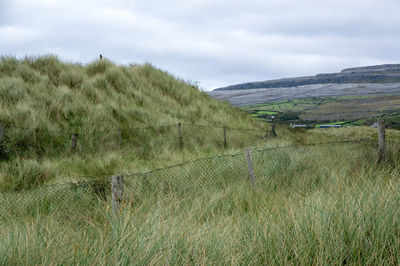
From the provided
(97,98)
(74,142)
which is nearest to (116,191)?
(74,142)

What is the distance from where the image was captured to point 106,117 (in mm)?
12539

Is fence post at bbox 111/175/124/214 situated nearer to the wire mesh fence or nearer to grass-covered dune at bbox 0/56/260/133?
the wire mesh fence

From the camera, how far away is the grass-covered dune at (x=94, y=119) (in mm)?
9070

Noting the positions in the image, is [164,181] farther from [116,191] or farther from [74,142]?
[74,142]

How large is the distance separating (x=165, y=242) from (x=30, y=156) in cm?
831

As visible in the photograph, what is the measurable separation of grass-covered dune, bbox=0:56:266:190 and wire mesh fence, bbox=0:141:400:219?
1771 mm

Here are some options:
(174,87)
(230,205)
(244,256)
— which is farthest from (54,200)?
(174,87)

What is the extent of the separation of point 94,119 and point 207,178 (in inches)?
266

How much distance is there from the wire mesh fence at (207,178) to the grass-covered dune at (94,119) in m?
1.77

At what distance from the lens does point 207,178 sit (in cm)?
654

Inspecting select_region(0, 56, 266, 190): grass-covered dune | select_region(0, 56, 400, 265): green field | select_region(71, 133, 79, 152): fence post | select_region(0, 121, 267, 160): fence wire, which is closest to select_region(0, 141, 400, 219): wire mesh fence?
select_region(0, 56, 400, 265): green field

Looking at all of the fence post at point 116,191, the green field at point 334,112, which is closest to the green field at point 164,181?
the fence post at point 116,191

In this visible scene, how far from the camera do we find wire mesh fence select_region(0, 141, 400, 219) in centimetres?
529

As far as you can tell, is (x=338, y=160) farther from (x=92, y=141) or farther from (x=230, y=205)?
(x=92, y=141)
